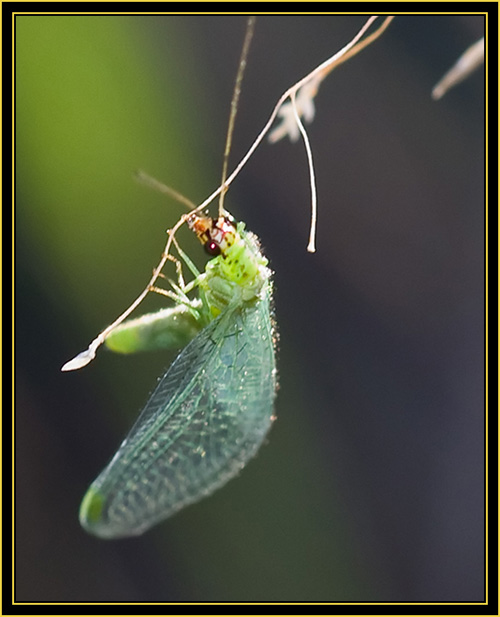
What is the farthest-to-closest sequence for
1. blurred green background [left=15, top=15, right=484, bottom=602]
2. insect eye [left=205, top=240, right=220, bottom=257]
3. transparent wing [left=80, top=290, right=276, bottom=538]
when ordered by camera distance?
1. blurred green background [left=15, top=15, right=484, bottom=602]
2. transparent wing [left=80, top=290, right=276, bottom=538]
3. insect eye [left=205, top=240, right=220, bottom=257]

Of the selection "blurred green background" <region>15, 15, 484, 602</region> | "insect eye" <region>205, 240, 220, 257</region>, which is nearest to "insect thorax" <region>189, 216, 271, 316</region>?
"insect eye" <region>205, 240, 220, 257</region>

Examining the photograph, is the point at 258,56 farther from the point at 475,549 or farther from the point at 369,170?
the point at 475,549

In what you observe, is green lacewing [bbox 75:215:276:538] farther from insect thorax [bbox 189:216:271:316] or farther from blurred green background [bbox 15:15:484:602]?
blurred green background [bbox 15:15:484:602]

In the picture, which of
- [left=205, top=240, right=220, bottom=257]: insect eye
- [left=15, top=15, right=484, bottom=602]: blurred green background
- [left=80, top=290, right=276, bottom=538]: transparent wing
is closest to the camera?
[left=205, top=240, right=220, bottom=257]: insect eye

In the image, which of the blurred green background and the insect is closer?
the insect

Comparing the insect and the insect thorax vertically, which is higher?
the insect thorax

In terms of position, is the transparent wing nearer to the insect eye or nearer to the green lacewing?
the green lacewing
